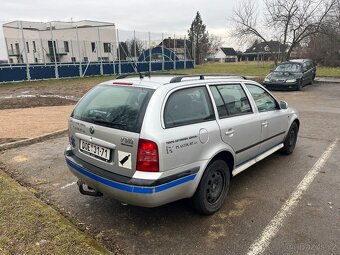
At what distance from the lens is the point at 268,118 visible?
4410 mm

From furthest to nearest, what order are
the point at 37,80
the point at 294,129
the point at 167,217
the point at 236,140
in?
the point at 37,80, the point at 294,129, the point at 236,140, the point at 167,217

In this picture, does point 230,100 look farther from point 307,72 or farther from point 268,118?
point 307,72

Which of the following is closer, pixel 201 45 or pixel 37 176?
pixel 37 176

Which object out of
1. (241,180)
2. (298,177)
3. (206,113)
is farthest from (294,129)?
(206,113)

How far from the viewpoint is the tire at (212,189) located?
3238mm

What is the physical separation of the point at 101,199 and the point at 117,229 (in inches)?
30.5

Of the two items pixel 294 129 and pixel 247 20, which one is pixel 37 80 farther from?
pixel 294 129

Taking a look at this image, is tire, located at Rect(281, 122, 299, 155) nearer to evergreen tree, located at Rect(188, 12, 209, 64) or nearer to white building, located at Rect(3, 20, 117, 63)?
white building, located at Rect(3, 20, 117, 63)

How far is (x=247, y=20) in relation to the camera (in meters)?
25.2

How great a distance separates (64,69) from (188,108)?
2230cm

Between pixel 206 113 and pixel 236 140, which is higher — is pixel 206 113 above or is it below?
above

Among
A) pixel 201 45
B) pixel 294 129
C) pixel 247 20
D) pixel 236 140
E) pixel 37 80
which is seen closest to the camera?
pixel 236 140

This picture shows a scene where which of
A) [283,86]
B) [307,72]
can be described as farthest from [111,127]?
[307,72]

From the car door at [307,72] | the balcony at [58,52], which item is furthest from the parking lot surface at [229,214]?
the balcony at [58,52]
